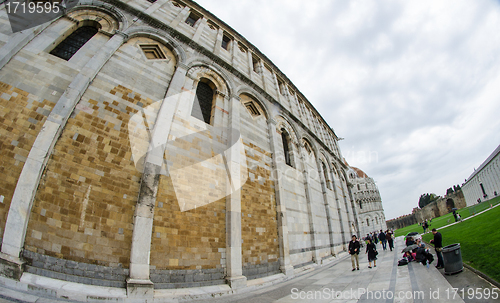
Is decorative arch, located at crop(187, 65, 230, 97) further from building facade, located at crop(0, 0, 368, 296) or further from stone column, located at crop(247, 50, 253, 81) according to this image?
stone column, located at crop(247, 50, 253, 81)

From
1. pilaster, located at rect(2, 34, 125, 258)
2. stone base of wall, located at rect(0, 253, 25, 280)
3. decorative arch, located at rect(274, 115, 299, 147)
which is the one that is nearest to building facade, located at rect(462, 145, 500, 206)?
decorative arch, located at rect(274, 115, 299, 147)

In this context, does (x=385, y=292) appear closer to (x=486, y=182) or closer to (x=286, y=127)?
(x=286, y=127)

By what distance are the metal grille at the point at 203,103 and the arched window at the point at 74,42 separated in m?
4.23

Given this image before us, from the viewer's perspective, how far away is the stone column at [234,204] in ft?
18.8

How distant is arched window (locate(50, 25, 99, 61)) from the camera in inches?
244

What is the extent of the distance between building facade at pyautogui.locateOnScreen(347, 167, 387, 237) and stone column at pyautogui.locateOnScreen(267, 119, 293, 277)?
3519 cm

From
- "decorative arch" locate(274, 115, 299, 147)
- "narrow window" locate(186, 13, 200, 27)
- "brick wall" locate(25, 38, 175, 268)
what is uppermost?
"narrow window" locate(186, 13, 200, 27)

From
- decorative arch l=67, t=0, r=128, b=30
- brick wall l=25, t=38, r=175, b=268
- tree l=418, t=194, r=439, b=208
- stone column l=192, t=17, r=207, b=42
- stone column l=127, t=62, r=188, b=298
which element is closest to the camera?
brick wall l=25, t=38, r=175, b=268

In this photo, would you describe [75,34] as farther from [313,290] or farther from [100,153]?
[313,290]

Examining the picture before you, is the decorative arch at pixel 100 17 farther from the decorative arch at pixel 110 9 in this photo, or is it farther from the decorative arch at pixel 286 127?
the decorative arch at pixel 286 127

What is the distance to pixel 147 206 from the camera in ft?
16.0

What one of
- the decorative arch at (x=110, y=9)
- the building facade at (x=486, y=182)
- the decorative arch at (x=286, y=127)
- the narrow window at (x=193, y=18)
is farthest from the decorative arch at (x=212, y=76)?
the building facade at (x=486, y=182)

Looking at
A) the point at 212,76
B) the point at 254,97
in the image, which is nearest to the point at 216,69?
the point at 212,76

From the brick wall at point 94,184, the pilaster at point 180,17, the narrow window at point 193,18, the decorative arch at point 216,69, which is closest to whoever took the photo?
the brick wall at point 94,184
